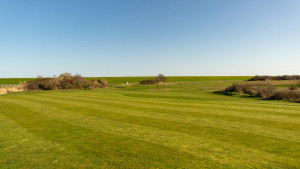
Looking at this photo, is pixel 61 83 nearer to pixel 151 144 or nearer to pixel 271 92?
pixel 271 92

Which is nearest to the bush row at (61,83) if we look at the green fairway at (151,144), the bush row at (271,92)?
the bush row at (271,92)

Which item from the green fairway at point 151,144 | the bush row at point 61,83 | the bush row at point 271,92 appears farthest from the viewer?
the bush row at point 61,83

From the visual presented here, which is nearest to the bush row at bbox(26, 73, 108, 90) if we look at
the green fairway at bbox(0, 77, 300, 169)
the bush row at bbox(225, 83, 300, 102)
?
the bush row at bbox(225, 83, 300, 102)

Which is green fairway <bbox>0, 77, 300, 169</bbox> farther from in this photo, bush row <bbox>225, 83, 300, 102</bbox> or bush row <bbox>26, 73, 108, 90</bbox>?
bush row <bbox>26, 73, 108, 90</bbox>

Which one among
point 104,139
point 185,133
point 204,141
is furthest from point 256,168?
point 104,139

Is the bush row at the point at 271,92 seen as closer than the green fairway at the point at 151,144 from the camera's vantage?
No

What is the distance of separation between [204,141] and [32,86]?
48.8 metres

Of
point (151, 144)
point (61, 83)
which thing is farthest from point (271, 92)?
point (61, 83)

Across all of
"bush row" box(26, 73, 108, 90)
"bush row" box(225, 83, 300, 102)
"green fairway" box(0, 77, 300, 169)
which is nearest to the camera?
"green fairway" box(0, 77, 300, 169)

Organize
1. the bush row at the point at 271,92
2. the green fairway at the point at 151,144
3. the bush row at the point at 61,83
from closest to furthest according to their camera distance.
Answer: the green fairway at the point at 151,144 → the bush row at the point at 271,92 → the bush row at the point at 61,83

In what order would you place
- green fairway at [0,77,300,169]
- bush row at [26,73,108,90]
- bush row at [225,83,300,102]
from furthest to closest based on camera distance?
1. bush row at [26,73,108,90]
2. bush row at [225,83,300,102]
3. green fairway at [0,77,300,169]

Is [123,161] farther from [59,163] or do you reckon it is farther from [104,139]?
[104,139]

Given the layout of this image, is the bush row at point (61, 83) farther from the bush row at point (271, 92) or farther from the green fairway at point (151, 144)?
the green fairway at point (151, 144)

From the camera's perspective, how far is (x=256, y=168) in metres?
4.28
